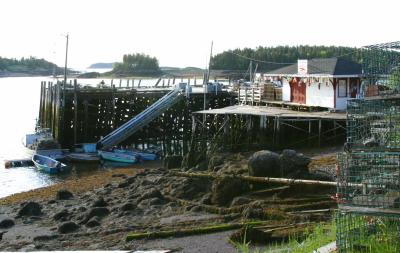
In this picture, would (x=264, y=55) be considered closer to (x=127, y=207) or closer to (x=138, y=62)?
(x=138, y=62)

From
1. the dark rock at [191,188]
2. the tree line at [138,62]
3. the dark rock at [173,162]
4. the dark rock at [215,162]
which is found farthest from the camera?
the tree line at [138,62]

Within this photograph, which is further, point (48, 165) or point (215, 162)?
point (48, 165)

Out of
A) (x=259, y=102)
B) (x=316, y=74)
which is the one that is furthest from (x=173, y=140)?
(x=316, y=74)

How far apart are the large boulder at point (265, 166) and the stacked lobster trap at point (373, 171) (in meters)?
9.73

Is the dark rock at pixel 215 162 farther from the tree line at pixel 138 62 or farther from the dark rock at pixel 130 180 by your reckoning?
the tree line at pixel 138 62

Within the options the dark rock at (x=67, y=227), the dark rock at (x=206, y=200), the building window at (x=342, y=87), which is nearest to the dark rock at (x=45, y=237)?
the dark rock at (x=67, y=227)

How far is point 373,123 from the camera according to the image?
34.7 ft

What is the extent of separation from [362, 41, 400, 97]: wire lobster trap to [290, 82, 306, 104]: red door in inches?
1049

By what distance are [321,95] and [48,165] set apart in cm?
1613

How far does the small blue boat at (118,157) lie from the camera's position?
38281mm

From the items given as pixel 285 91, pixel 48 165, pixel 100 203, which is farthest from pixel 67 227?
pixel 285 91

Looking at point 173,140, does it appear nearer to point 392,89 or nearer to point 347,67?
point 347,67

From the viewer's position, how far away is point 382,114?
9938mm

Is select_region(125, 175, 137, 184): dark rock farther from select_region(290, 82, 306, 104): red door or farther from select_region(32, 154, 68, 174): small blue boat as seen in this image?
select_region(290, 82, 306, 104): red door
